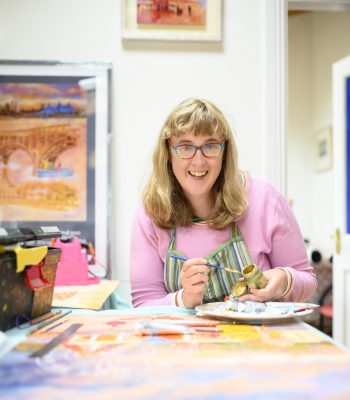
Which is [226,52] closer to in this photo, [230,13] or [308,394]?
[230,13]

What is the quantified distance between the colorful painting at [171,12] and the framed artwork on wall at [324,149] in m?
2.89

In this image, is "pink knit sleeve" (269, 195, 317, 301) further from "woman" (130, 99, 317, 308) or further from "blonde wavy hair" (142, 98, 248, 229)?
"blonde wavy hair" (142, 98, 248, 229)

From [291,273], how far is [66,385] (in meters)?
0.82

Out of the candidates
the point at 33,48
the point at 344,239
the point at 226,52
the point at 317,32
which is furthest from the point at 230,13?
the point at 317,32

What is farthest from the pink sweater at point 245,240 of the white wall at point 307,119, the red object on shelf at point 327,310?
the white wall at point 307,119

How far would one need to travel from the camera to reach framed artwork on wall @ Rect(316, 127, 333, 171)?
16.0 feet

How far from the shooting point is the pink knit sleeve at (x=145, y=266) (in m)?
1.48

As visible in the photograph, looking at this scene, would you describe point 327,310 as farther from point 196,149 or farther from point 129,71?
point 196,149

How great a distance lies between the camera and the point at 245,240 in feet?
4.88

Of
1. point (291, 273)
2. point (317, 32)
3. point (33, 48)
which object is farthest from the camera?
point (317, 32)

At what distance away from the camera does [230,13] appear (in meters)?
2.41

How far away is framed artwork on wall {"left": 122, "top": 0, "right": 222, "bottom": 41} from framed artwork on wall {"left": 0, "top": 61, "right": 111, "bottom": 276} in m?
0.26

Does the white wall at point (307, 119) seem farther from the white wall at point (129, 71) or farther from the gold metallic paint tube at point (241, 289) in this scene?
the gold metallic paint tube at point (241, 289)

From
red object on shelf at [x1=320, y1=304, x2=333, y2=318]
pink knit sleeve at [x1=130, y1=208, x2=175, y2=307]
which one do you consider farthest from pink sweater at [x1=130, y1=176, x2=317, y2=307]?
red object on shelf at [x1=320, y1=304, x2=333, y2=318]
